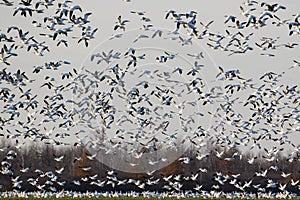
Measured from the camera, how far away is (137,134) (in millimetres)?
Answer: 35156

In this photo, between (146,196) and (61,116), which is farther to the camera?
(146,196)

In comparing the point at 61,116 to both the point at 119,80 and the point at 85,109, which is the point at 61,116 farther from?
the point at 119,80

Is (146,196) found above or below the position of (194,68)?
below

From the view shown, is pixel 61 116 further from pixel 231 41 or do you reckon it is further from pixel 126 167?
pixel 126 167

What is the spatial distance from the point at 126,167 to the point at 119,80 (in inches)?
1024

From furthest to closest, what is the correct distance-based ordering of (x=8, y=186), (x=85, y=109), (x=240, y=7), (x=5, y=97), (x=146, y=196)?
(x=8, y=186) < (x=146, y=196) < (x=85, y=109) < (x=5, y=97) < (x=240, y=7)

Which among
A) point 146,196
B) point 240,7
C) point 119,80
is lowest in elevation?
point 146,196

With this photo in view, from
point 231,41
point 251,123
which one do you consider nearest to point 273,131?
point 251,123

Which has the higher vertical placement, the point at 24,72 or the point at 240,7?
the point at 240,7

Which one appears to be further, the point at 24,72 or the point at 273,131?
the point at 273,131

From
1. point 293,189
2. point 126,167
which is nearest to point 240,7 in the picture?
point 293,189

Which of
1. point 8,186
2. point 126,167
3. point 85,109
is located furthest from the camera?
point 126,167

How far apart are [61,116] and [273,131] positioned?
12623 mm

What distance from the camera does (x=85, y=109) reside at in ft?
112
